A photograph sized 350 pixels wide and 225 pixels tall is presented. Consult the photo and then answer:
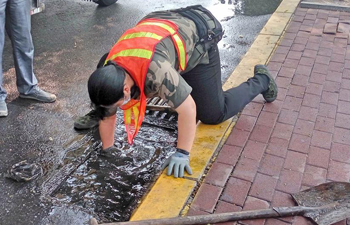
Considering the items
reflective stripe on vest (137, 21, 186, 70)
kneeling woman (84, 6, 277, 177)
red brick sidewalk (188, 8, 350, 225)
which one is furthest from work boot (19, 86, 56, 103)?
red brick sidewalk (188, 8, 350, 225)

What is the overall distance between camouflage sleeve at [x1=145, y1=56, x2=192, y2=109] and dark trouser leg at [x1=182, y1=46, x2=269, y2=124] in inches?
24.2

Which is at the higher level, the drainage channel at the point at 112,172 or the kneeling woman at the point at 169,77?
the kneeling woman at the point at 169,77

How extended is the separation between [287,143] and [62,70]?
2574mm

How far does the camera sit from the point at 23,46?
3545mm

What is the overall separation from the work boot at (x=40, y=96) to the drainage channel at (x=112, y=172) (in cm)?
69

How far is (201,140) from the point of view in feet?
9.95

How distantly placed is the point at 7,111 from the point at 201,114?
1.75 m

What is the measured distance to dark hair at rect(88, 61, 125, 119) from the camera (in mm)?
2021

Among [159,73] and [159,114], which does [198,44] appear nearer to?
[159,73]

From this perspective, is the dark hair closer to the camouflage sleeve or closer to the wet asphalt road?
the camouflage sleeve

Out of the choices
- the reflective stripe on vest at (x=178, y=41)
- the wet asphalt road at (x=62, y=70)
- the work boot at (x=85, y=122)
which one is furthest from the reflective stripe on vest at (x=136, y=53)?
the work boot at (x=85, y=122)

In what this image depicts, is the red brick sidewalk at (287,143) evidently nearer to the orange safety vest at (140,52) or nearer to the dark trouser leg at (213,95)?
the dark trouser leg at (213,95)

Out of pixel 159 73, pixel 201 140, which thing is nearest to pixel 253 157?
pixel 201 140

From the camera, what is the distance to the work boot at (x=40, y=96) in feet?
12.1
